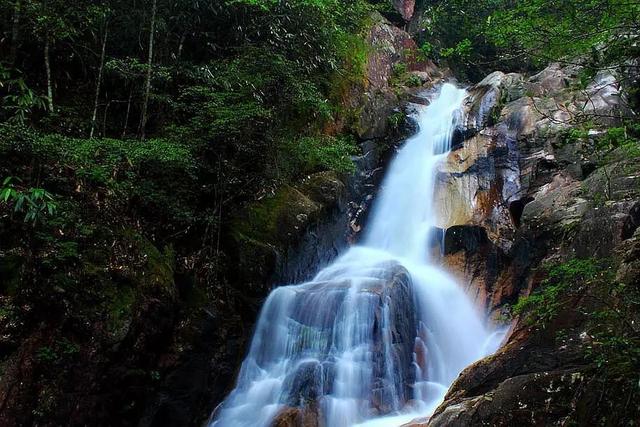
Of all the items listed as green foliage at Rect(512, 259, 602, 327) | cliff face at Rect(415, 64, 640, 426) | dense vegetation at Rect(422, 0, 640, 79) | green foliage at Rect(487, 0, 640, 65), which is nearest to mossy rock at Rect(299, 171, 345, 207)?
cliff face at Rect(415, 64, 640, 426)

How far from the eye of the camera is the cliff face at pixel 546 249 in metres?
3.56

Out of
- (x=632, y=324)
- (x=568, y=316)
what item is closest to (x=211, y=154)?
(x=568, y=316)

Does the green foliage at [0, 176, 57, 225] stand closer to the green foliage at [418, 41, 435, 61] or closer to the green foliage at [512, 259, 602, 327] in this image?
the green foliage at [512, 259, 602, 327]

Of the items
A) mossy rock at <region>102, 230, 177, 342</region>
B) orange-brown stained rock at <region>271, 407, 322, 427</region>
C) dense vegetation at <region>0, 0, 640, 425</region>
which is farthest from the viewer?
orange-brown stained rock at <region>271, 407, 322, 427</region>

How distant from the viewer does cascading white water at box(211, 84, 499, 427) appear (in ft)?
23.4

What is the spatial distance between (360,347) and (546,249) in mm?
4291

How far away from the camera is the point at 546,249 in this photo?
8750mm

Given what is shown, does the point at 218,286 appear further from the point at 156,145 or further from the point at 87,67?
the point at 87,67

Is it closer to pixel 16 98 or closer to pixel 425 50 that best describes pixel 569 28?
pixel 425 50

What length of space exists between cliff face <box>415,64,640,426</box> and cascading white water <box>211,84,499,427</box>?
3.70ft

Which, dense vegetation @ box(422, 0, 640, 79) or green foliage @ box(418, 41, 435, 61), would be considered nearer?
dense vegetation @ box(422, 0, 640, 79)

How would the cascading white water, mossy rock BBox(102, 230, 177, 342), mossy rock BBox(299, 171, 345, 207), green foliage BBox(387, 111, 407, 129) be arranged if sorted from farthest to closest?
1. green foliage BBox(387, 111, 407, 129)
2. mossy rock BBox(299, 171, 345, 207)
3. the cascading white water
4. mossy rock BBox(102, 230, 177, 342)

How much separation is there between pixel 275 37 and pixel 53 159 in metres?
6.05

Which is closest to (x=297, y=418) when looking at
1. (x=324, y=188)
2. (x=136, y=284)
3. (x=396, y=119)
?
(x=136, y=284)
